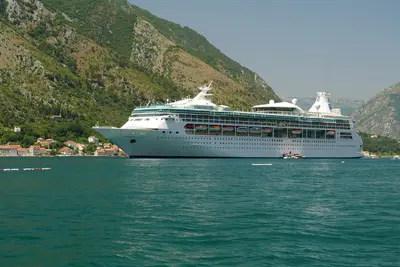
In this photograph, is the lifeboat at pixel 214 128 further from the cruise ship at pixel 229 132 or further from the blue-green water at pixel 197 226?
the blue-green water at pixel 197 226

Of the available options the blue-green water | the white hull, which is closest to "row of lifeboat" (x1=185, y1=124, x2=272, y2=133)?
the white hull

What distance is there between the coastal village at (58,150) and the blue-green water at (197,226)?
399 ft

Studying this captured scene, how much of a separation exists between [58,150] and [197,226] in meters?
149

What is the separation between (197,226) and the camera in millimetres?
29672

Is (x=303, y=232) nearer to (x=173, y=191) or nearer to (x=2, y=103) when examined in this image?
(x=173, y=191)

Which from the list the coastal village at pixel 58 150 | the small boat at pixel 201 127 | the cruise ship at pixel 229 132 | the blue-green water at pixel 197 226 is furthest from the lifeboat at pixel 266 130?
the blue-green water at pixel 197 226

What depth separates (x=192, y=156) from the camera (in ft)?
370

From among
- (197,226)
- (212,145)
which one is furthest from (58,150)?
(197,226)

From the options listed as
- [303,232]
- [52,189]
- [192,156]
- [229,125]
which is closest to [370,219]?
[303,232]

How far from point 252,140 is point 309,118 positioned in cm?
2106

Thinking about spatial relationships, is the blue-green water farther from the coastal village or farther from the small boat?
the coastal village

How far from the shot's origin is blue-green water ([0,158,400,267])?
23203 millimetres

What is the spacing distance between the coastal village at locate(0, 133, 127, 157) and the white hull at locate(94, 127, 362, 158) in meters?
64.5

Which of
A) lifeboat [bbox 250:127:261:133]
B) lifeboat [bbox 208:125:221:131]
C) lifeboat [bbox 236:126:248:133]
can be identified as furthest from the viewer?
lifeboat [bbox 250:127:261:133]
